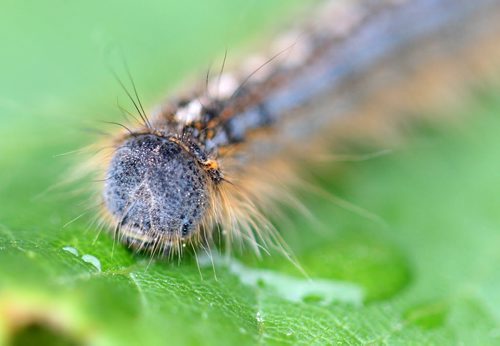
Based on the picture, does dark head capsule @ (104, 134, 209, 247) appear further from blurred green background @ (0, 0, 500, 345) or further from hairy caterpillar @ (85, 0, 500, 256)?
blurred green background @ (0, 0, 500, 345)

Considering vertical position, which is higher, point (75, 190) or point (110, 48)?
point (110, 48)

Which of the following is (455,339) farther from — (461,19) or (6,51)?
(6,51)

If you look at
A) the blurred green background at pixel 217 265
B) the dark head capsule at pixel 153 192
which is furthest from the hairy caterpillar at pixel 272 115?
the blurred green background at pixel 217 265

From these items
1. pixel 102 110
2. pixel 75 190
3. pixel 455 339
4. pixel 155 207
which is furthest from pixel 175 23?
pixel 455 339

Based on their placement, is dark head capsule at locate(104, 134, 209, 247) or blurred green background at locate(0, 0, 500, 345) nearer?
blurred green background at locate(0, 0, 500, 345)

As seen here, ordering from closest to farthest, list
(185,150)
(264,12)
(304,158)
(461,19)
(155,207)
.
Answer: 1. (155,207)
2. (185,150)
3. (304,158)
4. (461,19)
5. (264,12)

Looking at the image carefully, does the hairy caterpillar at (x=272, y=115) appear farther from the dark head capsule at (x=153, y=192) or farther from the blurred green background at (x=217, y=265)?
the blurred green background at (x=217, y=265)

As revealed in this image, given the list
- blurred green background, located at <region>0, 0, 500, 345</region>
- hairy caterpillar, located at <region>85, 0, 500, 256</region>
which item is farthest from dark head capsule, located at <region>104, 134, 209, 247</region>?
blurred green background, located at <region>0, 0, 500, 345</region>
